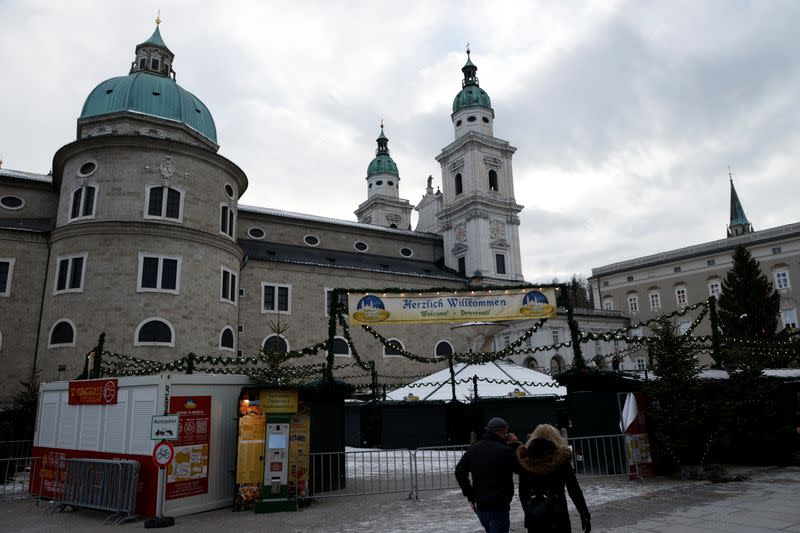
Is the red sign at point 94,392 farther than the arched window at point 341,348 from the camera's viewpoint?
No

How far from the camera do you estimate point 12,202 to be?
105 ft

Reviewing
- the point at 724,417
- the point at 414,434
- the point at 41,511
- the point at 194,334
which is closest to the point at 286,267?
the point at 194,334

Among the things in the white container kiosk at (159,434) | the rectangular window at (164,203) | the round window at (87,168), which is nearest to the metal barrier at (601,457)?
the white container kiosk at (159,434)

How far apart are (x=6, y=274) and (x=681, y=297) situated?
5950cm

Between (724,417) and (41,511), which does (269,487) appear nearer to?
(41,511)

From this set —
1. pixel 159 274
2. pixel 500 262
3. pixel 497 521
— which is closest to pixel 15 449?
pixel 159 274

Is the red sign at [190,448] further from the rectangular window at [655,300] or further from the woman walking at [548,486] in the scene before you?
the rectangular window at [655,300]

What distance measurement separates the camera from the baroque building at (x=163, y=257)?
2659cm

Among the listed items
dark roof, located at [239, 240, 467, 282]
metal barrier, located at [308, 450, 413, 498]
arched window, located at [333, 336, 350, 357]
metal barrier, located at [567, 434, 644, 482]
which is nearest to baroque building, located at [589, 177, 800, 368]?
dark roof, located at [239, 240, 467, 282]

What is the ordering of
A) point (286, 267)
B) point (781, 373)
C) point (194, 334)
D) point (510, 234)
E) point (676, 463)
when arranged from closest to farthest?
point (676, 463) < point (781, 373) < point (194, 334) < point (286, 267) < point (510, 234)

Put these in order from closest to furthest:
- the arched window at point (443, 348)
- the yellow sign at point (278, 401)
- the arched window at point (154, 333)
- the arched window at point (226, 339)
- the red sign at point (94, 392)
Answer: the yellow sign at point (278, 401) < the red sign at point (94, 392) < the arched window at point (154, 333) < the arched window at point (226, 339) < the arched window at point (443, 348)

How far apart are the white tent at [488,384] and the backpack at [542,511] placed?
15.0m

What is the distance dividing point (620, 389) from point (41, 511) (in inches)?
518

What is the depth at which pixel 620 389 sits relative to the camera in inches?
520
